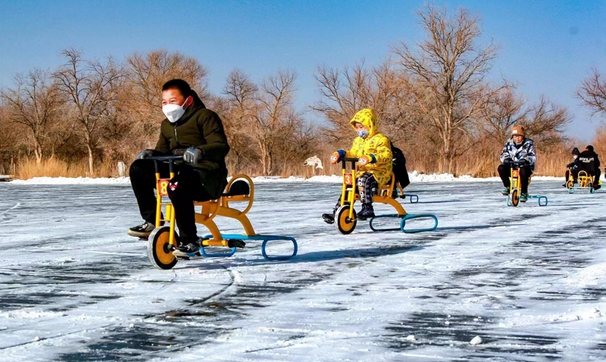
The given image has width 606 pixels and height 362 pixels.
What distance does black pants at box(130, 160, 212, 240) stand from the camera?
4961mm

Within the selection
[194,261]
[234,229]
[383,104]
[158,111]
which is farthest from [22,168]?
[194,261]

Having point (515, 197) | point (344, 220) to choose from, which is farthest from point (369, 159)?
point (515, 197)

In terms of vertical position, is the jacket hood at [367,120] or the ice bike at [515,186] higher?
the jacket hood at [367,120]

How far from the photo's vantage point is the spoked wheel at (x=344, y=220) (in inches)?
309

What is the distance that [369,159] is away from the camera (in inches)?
309

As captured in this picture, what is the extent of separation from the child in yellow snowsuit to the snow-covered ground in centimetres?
41

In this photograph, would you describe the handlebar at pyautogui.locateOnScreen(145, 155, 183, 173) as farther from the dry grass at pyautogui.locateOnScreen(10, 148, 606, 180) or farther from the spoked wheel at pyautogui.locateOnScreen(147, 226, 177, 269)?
the dry grass at pyautogui.locateOnScreen(10, 148, 606, 180)

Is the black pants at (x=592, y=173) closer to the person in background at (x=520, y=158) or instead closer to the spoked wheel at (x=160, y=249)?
the person in background at (x=520, y=158)

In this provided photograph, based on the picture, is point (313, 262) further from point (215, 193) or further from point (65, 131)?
point (65, 131)

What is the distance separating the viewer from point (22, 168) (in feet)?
108

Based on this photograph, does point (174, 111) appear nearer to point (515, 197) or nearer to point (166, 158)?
point (166, 158)

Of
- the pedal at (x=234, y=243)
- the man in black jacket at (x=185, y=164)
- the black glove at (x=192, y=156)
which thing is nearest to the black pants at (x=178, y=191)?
the man in black jacket at (x=185, y=164)

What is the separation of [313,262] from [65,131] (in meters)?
42.0

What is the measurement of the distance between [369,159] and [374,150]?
1.12 feet
